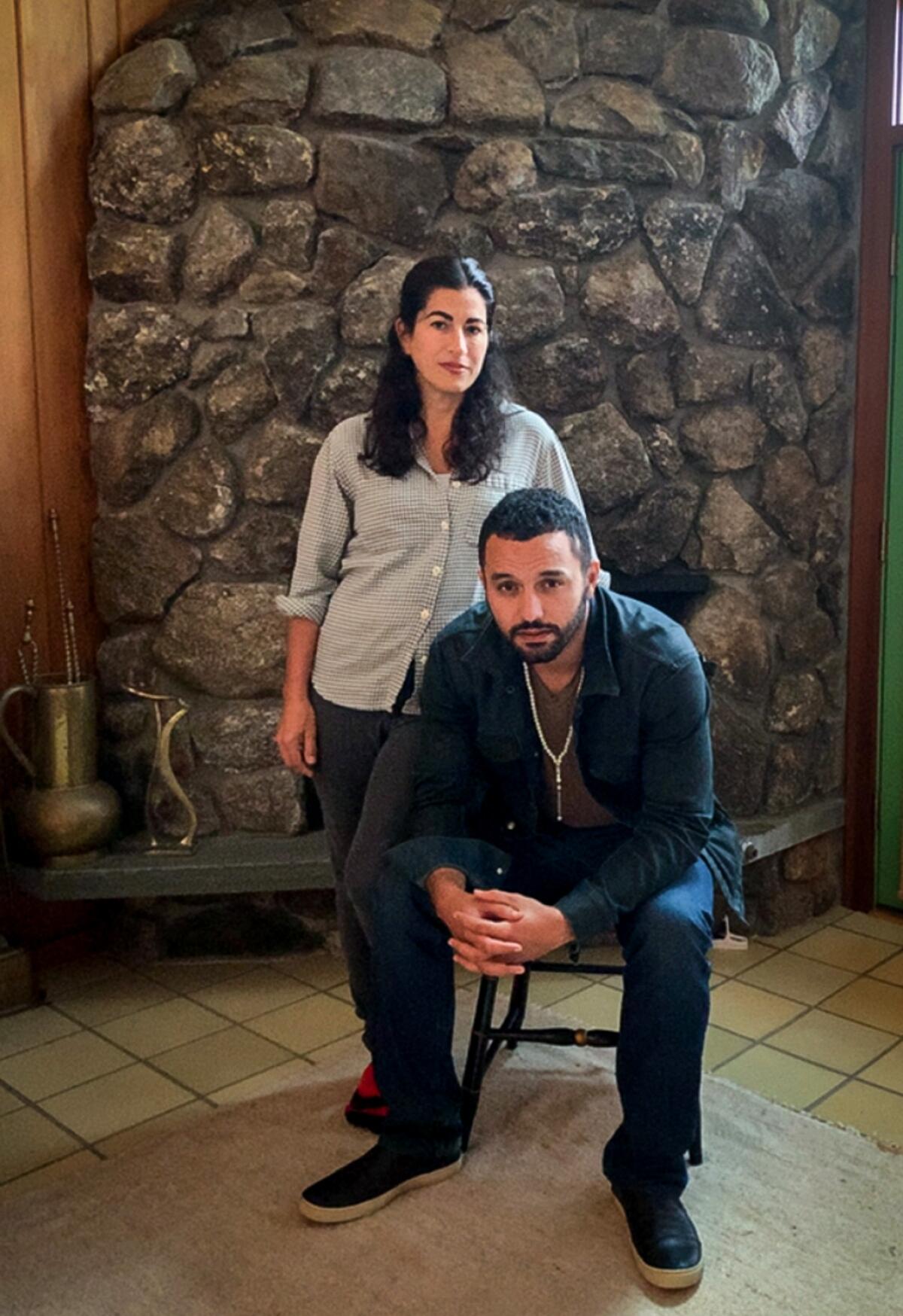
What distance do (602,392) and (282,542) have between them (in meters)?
0.81

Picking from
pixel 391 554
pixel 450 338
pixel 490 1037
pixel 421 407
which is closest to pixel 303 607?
pixel 391 554

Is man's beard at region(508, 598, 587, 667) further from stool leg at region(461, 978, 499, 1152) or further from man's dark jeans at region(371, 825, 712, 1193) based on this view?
stool leg at region(461, 978, 499, 1152)

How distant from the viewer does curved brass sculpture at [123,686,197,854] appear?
2.59 m

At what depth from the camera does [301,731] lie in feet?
6.53

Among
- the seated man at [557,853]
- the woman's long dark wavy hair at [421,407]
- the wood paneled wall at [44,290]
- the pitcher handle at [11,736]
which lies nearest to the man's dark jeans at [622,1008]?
the seated man at [557,853]

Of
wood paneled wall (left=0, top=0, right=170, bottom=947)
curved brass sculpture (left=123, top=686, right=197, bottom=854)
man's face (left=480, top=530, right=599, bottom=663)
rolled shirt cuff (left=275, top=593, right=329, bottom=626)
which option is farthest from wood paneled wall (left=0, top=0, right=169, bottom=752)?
man's face (left=480, top=530, right=599, bottom=663)

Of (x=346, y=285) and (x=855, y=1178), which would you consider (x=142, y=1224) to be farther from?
(x=346, y=285)

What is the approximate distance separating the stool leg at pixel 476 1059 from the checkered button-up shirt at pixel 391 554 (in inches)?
19.1

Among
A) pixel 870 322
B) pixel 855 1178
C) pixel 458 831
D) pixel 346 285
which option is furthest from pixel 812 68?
pixel 855 1178

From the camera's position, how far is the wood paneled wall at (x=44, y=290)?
2.48 meters

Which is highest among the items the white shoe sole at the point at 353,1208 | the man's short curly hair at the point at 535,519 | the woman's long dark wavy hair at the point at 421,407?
the woman's long dark wavy hair at the point at 421,407

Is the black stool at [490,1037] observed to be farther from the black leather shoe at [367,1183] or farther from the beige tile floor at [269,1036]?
the beige tile floor at [269,1036]

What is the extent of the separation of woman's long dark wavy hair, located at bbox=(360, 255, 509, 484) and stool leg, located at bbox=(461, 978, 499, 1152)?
0.84 meters

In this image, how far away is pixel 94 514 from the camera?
2670 mm
